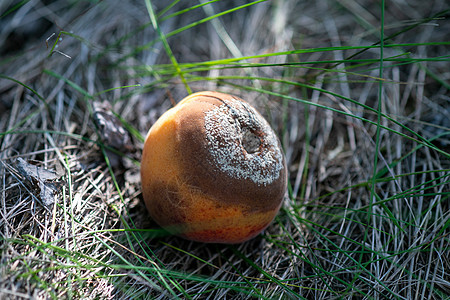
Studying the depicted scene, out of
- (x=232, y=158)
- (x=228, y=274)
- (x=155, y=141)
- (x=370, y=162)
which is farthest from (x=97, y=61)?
(x=370, y=162)

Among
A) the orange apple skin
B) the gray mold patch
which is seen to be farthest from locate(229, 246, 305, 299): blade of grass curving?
the gray mold patch

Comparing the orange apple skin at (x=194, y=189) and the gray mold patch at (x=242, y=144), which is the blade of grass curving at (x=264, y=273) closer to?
the orange apple skin at (x=194, y=189)

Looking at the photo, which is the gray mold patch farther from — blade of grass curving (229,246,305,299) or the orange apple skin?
blade of grass curving (229,246,305,299)

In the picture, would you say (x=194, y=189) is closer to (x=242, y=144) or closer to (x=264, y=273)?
(x=242, y=144)

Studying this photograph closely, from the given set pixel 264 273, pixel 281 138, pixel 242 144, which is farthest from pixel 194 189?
pixel 281 138

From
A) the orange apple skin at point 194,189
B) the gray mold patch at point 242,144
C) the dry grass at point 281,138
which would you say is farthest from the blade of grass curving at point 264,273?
the gray mold patch at point 242,144

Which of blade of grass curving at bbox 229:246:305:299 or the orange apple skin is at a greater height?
the orange apple skin
